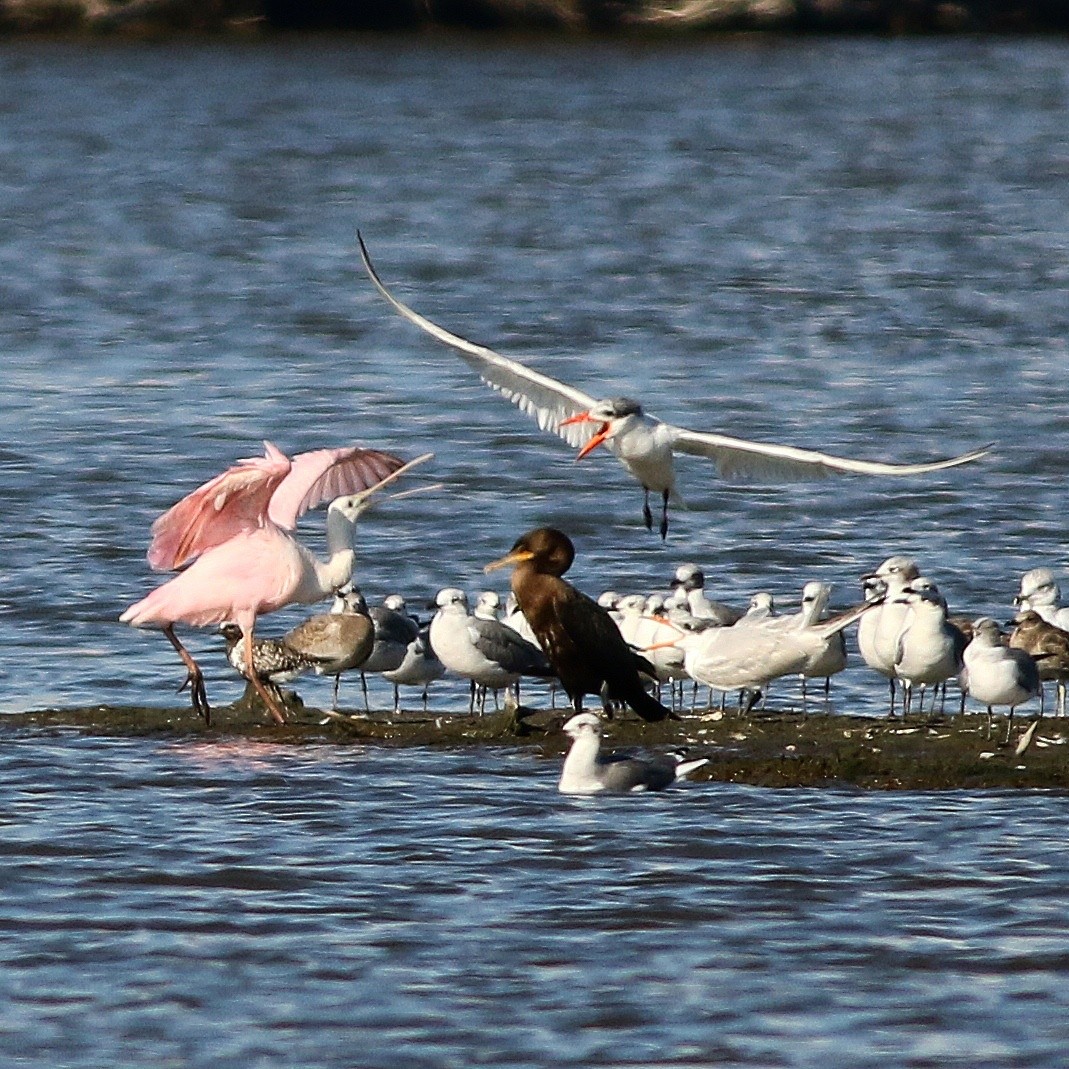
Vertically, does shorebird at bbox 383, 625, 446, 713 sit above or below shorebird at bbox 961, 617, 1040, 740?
below

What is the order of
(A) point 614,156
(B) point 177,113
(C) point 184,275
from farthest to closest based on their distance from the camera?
(B) point 177,113 < (A) point 614,156 < (C) point 184,275

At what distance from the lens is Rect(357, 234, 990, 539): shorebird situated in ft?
45.7

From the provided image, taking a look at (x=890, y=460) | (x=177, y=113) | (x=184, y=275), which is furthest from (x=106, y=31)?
(x=890, y=460)

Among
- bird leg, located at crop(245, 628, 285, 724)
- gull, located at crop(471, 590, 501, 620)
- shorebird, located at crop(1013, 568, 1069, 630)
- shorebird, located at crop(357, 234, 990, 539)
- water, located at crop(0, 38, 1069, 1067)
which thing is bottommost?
water, located at crop(0, 38, 1069, 1067)

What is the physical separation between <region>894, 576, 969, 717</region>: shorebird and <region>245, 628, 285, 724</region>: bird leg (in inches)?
103

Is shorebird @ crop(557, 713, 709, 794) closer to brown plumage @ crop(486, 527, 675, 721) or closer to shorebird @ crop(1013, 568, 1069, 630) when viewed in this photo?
brown plumage @ crop(486, 527, 675, 721)

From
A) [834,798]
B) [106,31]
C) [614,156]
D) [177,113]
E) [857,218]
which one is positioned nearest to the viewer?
[834,798]

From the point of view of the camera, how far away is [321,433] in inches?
873

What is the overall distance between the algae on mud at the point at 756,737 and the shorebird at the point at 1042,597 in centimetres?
91

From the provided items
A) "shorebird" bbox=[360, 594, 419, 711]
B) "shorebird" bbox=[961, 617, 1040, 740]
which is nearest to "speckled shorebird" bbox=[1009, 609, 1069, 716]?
"shorebird" bbox=[961, 617, 1040, 740]

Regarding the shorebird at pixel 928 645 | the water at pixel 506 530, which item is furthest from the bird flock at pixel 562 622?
the water at pixel 506 530

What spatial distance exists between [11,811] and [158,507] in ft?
25.0

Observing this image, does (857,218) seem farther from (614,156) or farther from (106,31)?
(106,31)

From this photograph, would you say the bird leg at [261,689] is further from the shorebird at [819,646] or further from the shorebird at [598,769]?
the shorebird at [819,646]
